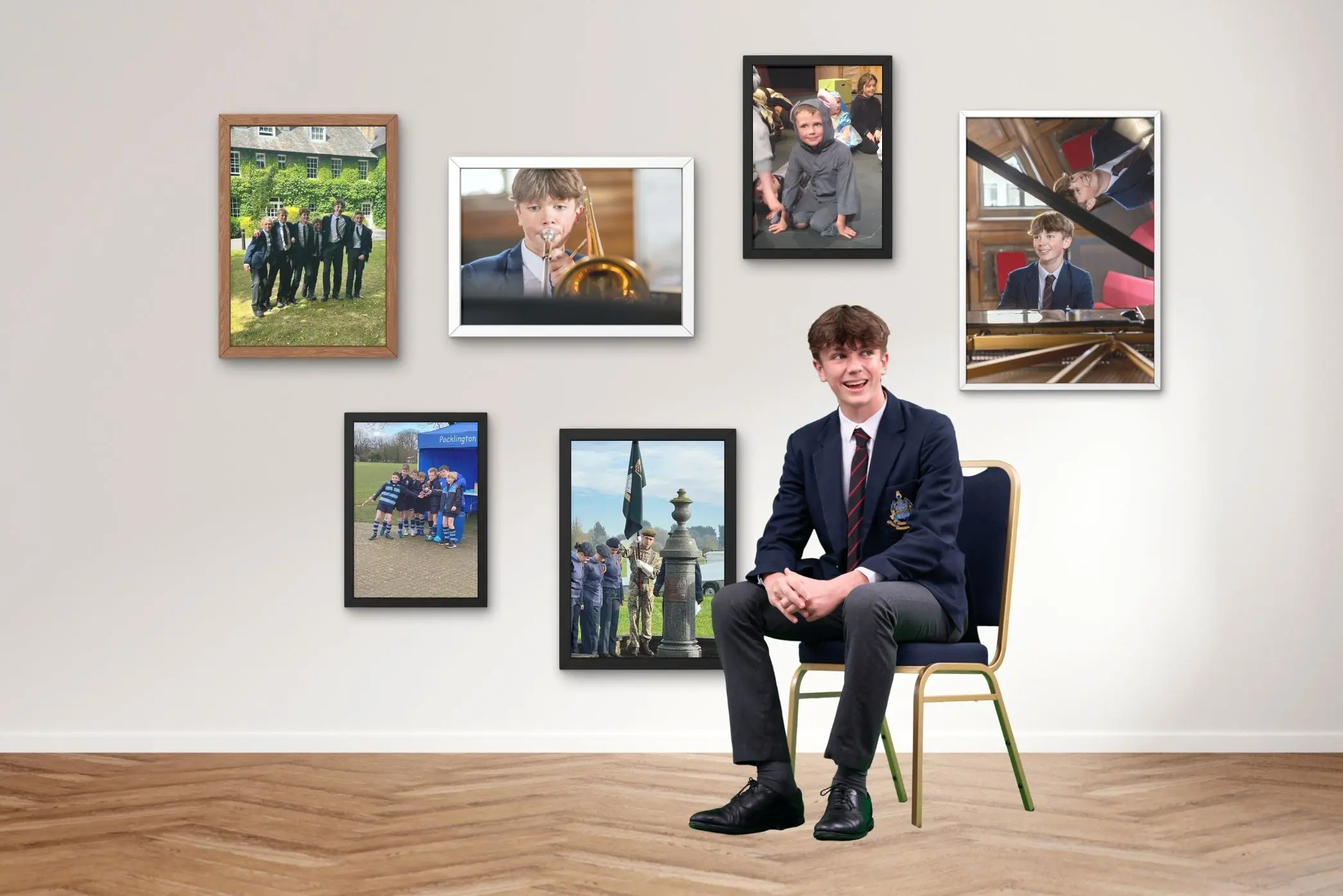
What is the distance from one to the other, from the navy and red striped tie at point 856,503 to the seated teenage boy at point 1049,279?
0.98 metres

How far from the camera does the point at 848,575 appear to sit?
2.47 metres

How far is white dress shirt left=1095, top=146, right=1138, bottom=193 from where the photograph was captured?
3.35 meters

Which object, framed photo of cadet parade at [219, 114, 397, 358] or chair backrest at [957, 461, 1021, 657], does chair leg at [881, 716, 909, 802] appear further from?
framed photo of cadet parade at [219, 114, 397, 358]

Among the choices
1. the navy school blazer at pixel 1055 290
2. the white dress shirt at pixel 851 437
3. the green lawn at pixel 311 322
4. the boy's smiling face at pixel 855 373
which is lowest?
the white dress shirt at pixel 851 437

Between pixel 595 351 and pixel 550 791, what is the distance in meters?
1.22

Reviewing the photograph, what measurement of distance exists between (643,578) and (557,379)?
0.61 m

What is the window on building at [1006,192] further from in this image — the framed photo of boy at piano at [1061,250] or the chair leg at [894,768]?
the chair leg at [894,768]

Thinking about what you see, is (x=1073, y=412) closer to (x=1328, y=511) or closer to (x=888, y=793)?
(x=1328, y=511)

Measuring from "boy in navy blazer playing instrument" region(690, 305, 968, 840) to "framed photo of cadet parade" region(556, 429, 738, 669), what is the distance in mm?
637

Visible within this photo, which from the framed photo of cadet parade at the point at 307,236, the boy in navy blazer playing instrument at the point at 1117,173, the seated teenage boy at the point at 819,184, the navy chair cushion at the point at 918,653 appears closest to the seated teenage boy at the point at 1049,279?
the boy in navy blazer playing instrument at the point at 1117,173

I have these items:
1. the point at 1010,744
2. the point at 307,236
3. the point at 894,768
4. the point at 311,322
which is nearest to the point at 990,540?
the point at 1010,744

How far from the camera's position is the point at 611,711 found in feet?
11.0

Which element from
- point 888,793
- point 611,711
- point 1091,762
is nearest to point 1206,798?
point 1091,762

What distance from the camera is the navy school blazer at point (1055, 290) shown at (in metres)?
3.34
